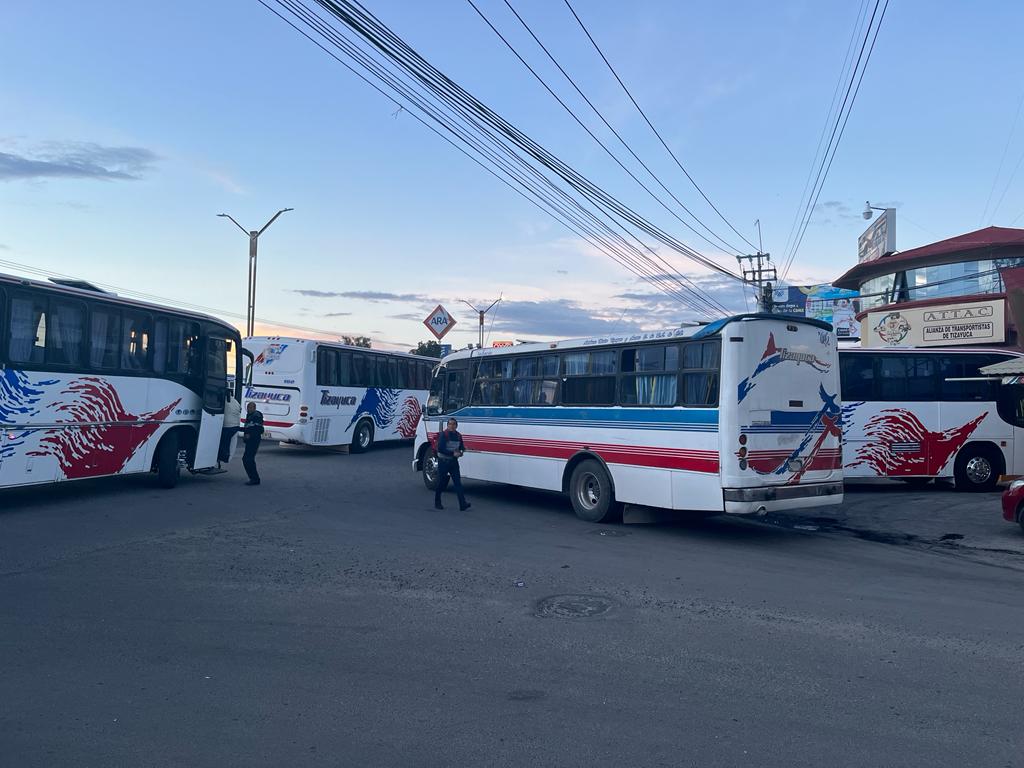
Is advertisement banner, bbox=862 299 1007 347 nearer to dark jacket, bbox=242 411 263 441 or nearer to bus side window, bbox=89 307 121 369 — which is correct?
dark jacket, bbox=242 411 263 441

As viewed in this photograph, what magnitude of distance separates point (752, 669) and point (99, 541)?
8029mm

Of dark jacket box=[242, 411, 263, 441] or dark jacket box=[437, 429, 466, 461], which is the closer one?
Answer: dark jacket box=[437, 429, 466, 461]

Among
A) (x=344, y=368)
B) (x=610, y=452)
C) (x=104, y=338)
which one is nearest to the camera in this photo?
(x=610, y=452)

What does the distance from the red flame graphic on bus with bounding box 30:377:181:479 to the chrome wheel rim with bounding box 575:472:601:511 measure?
7.72m

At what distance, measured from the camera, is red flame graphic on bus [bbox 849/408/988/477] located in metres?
17.9

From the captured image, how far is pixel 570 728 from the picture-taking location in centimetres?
484

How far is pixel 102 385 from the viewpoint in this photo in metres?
13.7

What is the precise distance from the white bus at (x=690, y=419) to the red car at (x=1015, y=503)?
2392 mm

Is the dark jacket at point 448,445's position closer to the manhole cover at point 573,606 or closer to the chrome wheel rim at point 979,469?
the manhole cover at point 573,606

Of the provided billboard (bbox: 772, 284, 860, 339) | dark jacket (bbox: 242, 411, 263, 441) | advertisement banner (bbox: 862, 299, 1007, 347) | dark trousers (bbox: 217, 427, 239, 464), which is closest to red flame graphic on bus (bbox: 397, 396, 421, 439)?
dark jacket (bbox: 242, 411, 263, 441)

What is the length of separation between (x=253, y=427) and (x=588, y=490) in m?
7.52

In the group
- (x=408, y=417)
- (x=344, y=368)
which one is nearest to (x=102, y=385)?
(x=344, y=368)

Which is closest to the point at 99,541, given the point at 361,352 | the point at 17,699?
the point at 17,699

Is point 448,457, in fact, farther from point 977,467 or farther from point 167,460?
point 977,467
